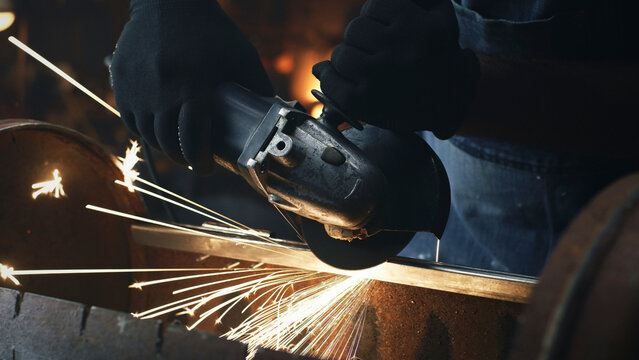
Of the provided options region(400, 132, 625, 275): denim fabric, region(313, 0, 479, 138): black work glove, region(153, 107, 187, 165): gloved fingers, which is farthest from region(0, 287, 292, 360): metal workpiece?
region(400, 132, 625, 275): denim fabric

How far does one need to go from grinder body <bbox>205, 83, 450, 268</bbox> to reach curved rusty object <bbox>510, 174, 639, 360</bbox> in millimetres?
429

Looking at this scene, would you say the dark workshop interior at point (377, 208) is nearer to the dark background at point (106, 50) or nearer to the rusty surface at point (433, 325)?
the rusty surface at point (433, 325)

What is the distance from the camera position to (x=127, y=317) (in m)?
0.78

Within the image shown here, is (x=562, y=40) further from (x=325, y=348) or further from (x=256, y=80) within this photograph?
(x=325, y=348)

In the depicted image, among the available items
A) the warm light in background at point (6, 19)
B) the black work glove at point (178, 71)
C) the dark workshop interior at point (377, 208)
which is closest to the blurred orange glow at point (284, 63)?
the warm light in background at point (6, 19)

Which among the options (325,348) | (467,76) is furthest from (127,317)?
(467,76)

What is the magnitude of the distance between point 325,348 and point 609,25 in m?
1.05

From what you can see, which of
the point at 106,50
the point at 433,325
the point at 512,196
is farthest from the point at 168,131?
the point at 106,50

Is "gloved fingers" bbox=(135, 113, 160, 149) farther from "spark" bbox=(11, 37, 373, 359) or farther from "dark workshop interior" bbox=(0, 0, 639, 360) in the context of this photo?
"spark" bbox=(11, 37, 373, 359)

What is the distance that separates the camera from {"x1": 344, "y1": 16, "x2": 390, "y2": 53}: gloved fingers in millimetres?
903

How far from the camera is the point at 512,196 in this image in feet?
4.81

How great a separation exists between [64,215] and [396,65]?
103 centimetres

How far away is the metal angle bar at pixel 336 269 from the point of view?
3.61ft

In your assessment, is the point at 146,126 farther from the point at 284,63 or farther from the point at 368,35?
the point at 284,63
